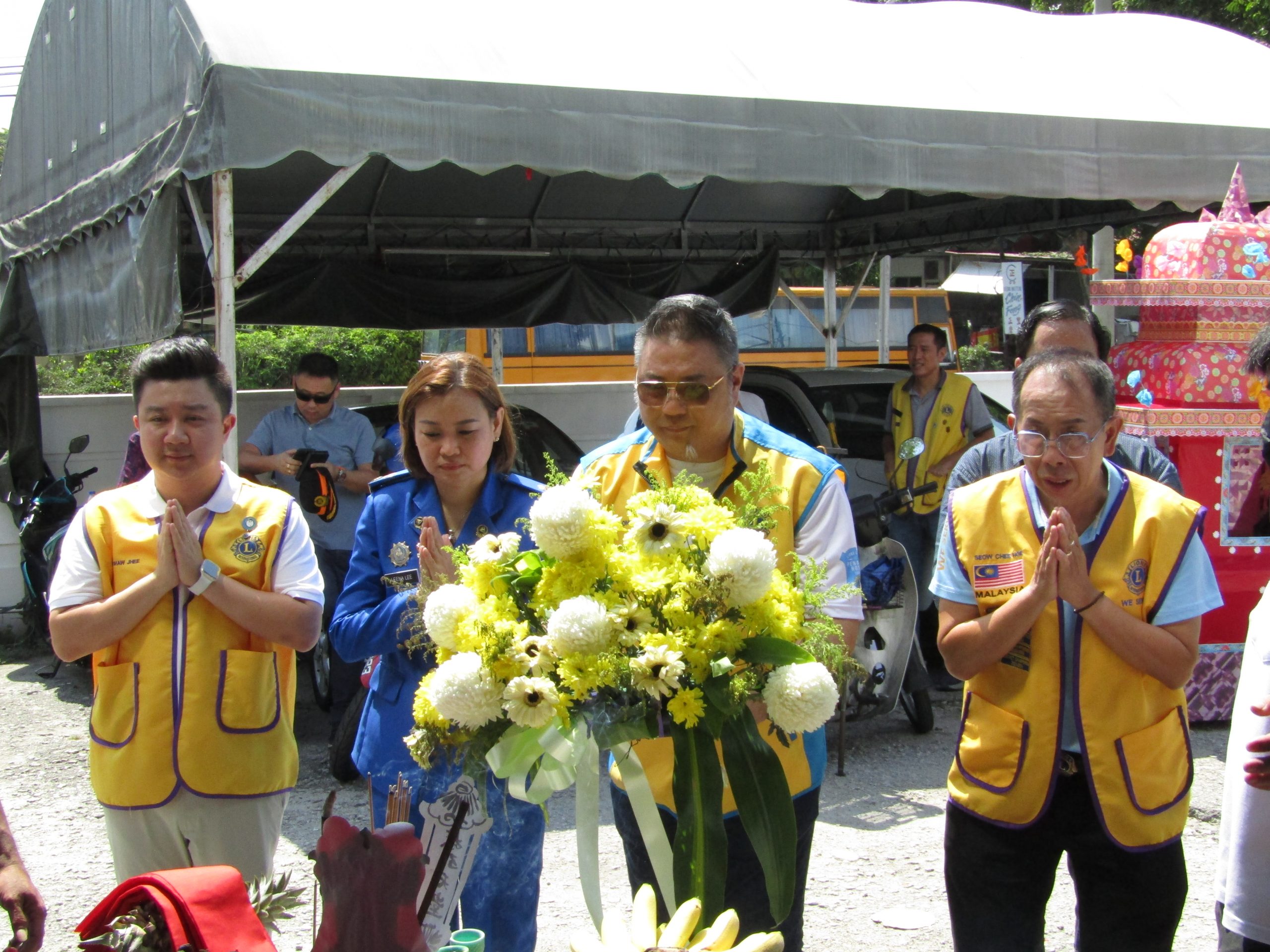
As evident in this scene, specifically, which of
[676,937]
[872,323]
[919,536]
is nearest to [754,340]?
[872,323]

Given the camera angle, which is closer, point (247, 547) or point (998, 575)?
point (998, 575)

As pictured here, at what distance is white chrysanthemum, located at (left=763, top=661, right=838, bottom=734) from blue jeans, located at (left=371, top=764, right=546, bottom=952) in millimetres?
1088

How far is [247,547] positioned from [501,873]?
38.9 inches

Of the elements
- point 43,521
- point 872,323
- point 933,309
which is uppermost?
point 933,309

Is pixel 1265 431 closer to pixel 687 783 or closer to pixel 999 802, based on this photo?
pixel 999 802

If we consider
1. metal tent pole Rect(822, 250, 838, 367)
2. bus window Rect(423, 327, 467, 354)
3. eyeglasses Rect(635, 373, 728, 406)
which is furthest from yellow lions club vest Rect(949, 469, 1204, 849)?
bus window Rect(423, 327, 467, 354)

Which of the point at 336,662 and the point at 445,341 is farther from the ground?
the point at 445,341

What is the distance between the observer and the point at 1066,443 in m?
2.49

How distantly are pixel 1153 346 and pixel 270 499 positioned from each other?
4.39m

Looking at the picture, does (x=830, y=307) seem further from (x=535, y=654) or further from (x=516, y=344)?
(x=535, y=654)

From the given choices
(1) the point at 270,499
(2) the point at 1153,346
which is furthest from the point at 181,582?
(2) the point at 1153,346

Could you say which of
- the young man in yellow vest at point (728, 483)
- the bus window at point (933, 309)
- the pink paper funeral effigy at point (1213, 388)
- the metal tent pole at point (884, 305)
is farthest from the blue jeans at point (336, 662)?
the bus window at point (933, 309)

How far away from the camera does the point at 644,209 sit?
1109 cm

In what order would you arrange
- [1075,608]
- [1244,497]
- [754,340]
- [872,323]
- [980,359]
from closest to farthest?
[1075,608] < [1244,497] < [754,340] < [872,323] < [980,359]
